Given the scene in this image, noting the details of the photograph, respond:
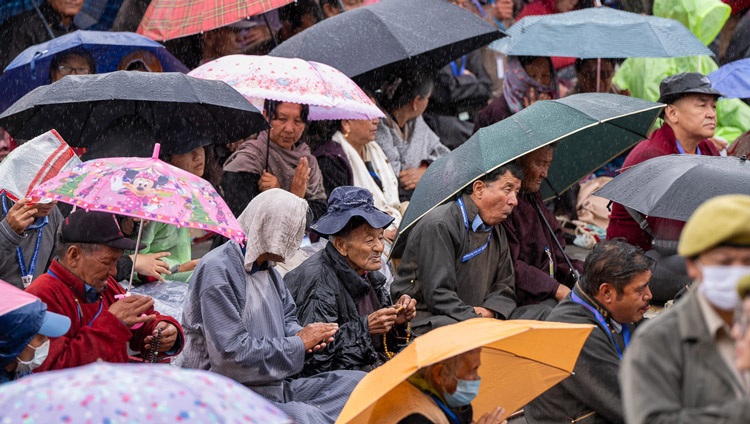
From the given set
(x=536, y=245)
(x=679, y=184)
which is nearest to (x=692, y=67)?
(x=536, y=245)

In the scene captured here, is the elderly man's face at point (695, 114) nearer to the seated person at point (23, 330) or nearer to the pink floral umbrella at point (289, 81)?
the pink floral umbrella at point (289, 81)

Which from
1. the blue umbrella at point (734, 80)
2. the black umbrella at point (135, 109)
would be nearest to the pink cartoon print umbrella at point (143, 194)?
the black umbrella at point (135, 109)

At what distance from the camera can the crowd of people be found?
10.5 feet

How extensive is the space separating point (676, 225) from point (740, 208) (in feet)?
13.0

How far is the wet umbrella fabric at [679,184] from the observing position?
6340 millimetres

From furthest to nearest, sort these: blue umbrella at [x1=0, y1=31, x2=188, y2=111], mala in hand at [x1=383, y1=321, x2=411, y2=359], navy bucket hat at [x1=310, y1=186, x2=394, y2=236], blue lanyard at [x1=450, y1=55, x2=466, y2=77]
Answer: blue lanyard at [x1=450, y1=55, x2=466, y2=77]
blue umbrella at [x1=0, y1=31, x2=188, y2=111]
mala in hand at [x1=383, y1=321, x2=411, y2=359]
navy bucket hat at [x1=310, y1=186, x2=394, y2=236]

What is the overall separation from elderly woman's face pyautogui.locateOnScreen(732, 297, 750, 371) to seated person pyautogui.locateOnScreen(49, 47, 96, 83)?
585 cm

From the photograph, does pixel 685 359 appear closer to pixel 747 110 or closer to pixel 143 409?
pixel 143 409

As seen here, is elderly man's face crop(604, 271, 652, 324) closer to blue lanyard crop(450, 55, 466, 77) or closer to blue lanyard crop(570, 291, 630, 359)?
blue lanyard crop(570, 291, 630, 359)

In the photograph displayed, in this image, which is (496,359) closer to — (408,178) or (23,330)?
(23,330)

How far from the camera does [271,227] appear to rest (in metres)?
5.67

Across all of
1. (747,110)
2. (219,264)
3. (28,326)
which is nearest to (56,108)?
(219,264)

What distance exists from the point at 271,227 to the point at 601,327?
1.65m

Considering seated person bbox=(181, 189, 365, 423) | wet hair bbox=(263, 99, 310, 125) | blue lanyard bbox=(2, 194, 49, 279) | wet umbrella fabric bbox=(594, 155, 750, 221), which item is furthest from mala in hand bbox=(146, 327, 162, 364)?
wet umbrella fabric bbox=(594, 155, 750, 221)
